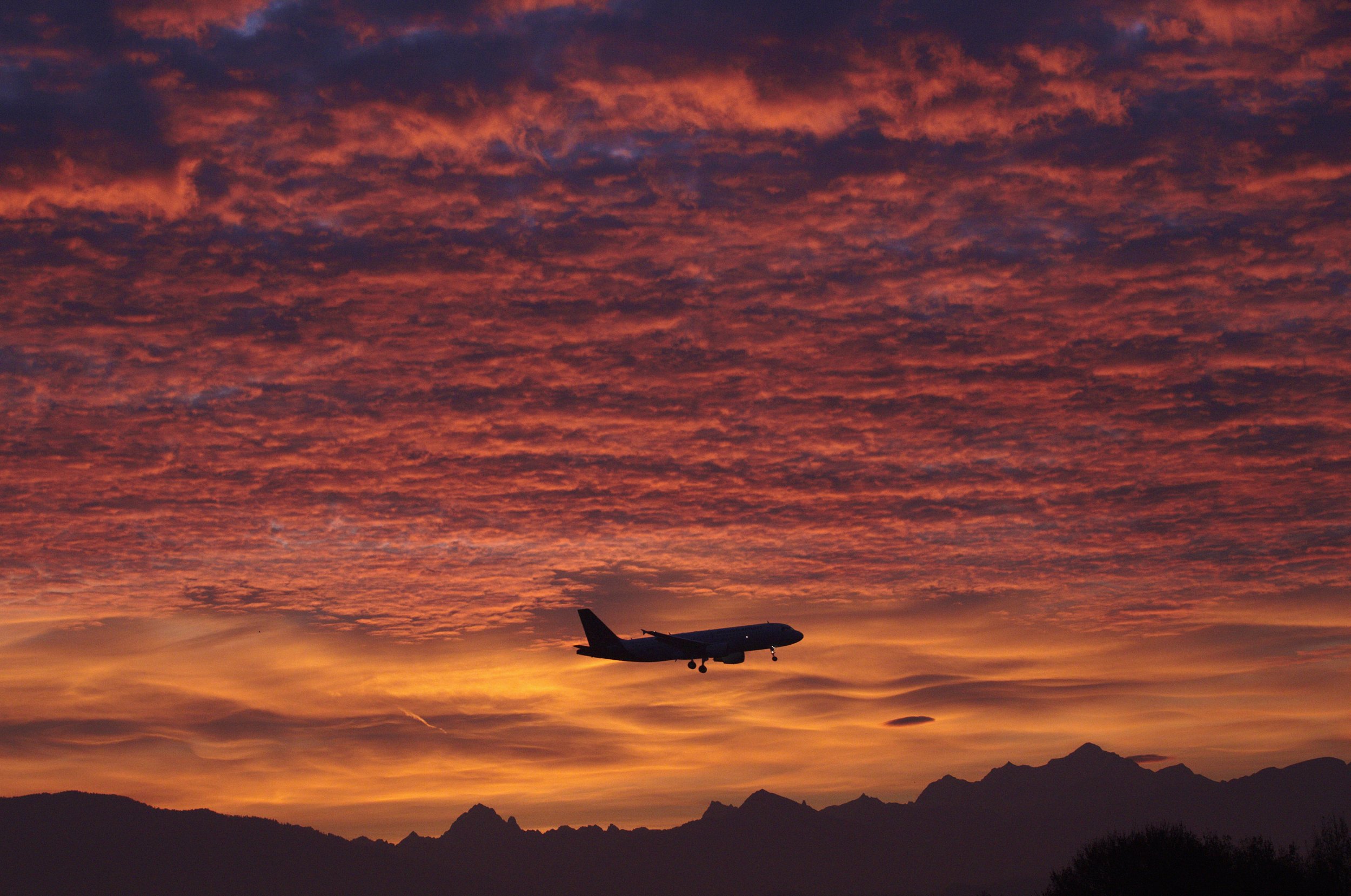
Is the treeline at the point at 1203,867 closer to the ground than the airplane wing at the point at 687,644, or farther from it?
closer to the ground

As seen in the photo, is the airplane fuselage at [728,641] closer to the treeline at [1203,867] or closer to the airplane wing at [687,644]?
the airplane wing at [687,644]

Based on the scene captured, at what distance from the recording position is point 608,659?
152 m

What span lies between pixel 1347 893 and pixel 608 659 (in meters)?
90.3

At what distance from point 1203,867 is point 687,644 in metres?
63.5

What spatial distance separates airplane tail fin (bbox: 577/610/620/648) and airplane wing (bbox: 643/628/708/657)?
13.9 m

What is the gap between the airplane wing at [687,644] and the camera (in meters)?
138

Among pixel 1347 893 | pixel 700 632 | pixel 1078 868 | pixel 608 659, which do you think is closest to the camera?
pixel 1347 893

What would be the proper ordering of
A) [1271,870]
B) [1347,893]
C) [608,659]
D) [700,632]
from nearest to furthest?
[1347,893]
[1271,870]
[700,632]
[608,659]

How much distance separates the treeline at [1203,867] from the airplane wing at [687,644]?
51.8 m

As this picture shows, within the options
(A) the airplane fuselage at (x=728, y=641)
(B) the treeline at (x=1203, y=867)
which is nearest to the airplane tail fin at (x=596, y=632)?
(A) the airplane fuselage at (x=728, y=641)

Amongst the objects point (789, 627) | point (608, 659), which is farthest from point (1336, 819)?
point (608, 659)

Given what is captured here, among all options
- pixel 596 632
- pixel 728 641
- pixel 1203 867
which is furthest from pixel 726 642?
pixel 1203 867

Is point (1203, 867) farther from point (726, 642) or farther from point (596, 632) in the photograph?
point (596, 632)

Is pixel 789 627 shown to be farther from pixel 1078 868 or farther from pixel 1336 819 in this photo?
pixel 1336 819
